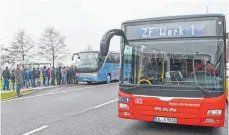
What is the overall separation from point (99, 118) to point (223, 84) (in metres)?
4.10

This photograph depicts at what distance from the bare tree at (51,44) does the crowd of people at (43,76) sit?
24.4 meters

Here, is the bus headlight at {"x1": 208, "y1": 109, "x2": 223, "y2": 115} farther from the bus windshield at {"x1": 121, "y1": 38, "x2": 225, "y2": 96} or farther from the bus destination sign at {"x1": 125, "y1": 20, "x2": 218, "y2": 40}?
the bus destination sign at {"x1": 125, "y1": 20, "x2": 218, "y2": 40}

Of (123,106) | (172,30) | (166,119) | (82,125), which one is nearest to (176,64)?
(172,30)

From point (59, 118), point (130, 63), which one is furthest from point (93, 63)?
point (130, 63)

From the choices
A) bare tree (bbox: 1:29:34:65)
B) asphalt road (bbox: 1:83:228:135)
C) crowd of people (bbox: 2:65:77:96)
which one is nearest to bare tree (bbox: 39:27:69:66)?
bare tree (bbox: 1:29:34:65)

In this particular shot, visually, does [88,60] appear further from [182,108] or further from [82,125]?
[182,108]

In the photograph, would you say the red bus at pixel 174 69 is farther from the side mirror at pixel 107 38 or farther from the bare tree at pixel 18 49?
the bare tree at pixel 18 49

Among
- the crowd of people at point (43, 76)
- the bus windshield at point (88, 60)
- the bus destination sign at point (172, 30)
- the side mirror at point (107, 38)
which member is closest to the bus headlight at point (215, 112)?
the bus destination sign at point (172, 30)

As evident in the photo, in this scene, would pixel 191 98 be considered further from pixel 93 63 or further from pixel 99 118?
pixel 93 63

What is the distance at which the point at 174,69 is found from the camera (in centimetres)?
659

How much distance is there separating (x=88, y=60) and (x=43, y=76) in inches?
173

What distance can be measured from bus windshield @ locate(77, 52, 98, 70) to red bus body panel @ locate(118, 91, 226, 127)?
1837cm

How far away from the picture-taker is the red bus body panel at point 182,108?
617 cm

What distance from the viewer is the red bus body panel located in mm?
6172
